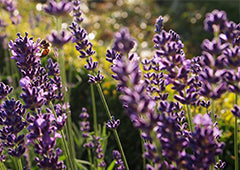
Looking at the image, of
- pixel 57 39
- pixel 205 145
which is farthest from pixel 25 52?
pixel 205 145

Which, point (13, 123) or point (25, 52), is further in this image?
point (25, 52)

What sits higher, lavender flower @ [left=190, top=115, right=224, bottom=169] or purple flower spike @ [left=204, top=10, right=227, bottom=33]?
purple flower spike @ [left=204, top=10, right=227, bottom=33]

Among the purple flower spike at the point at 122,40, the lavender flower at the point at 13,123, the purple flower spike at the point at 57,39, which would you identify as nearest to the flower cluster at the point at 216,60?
the purple flower spike at the point at 122,40

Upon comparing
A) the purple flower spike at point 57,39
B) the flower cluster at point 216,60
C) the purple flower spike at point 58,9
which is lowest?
the flower cluster at point 216,60

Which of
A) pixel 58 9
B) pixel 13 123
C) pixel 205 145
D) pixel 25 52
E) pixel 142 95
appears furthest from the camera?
pixel 25 52

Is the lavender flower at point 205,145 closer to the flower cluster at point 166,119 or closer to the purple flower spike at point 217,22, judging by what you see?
the flower cluster at point 166,119

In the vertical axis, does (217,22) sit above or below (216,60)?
above

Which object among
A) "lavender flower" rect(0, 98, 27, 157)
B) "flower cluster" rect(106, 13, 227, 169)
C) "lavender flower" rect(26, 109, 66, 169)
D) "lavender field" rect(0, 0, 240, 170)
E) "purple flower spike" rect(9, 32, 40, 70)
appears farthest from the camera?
"purple flower spike" rect(9, 32, 40, 70)

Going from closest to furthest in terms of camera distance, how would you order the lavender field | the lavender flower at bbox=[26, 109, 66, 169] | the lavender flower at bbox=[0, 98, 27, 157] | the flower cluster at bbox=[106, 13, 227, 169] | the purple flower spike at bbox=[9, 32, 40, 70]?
1. the flower cluster at bbox=[106, 13, 227, 169]
2. the lavender field
3. the lavender flower at bbox=[26, 109, 66, 169]
4. the lavender flower at bbox=[0, 98, 27, 157]
5. the purple flower spike at bbox=[9, 32, 40, 70]

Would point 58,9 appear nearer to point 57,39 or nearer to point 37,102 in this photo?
point 57,39

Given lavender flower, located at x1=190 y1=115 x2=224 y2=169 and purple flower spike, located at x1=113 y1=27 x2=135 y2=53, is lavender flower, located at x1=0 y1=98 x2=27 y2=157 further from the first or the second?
lavender flower, located at x1=190 y1=115 x2=224 y2=169

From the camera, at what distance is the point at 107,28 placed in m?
12.0

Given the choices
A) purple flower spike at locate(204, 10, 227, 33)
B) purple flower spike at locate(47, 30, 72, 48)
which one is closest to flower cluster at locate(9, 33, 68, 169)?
purple flower spike at locate(47, 30, 72, 48)

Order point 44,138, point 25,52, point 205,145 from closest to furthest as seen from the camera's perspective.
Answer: point 205,145
point 44,138
point 25,52
